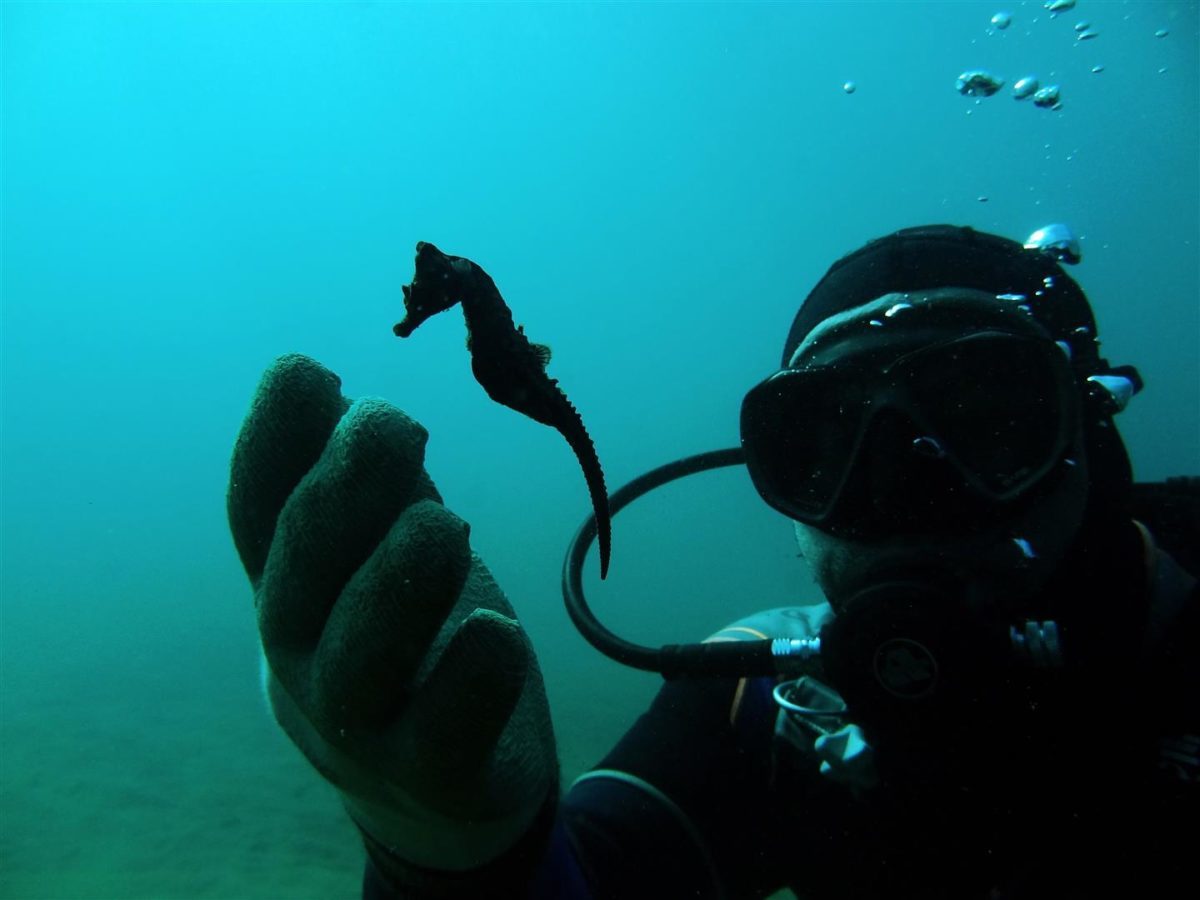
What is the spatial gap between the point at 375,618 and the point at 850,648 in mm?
1479

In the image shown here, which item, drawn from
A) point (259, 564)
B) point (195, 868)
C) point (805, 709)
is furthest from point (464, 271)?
point (195, 868)

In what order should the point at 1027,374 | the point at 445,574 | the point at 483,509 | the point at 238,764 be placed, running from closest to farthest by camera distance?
1. the point at 445,574
2. the point at 1027,374
3. the point at 238,764
4. the point at 483,509

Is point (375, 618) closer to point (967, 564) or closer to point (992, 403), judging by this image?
point (967, 564)

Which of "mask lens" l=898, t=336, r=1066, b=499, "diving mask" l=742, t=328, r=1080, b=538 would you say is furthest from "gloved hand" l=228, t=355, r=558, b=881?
"mask lens" l=898, t=336, r=1066, b=499

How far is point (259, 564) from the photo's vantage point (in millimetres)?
1503

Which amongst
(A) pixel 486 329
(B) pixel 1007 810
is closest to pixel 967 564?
(B) pixel 1007 810

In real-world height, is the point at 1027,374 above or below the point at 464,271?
below

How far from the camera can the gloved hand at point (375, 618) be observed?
1.28 metres

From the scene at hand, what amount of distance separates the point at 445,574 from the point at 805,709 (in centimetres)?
165

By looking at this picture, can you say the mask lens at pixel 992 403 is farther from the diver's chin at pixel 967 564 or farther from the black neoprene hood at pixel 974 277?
the black neoprene hood at pixel 974 277

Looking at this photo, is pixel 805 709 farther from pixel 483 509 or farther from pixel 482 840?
pixel 483 509

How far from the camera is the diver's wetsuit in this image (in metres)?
1.93

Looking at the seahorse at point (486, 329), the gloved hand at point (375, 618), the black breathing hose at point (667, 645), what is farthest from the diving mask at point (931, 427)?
the gloved hand at point (375, 618)

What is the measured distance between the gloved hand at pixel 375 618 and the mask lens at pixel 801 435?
1512 millimetres
